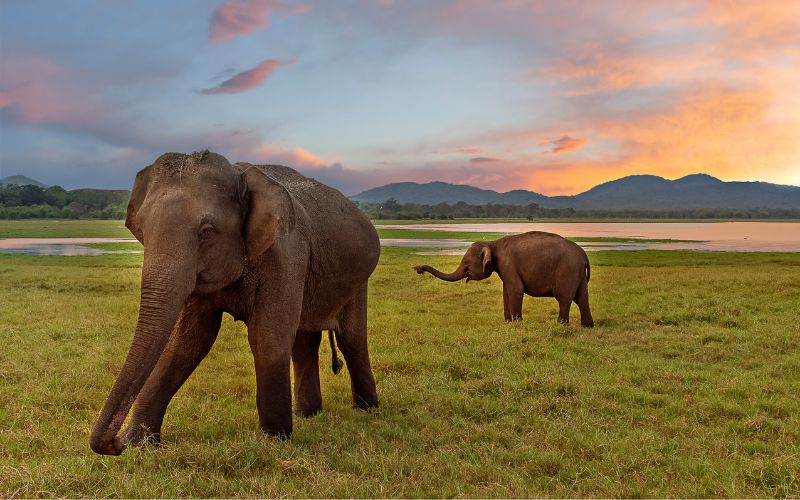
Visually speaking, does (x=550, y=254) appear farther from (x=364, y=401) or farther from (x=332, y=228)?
(x=332, y=228)

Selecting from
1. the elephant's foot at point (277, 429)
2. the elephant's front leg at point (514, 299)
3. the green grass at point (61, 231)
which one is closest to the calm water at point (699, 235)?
the elephant's front leg at point (514, 299)

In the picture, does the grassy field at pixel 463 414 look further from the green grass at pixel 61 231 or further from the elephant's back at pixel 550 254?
the green grass at pixel 61 231

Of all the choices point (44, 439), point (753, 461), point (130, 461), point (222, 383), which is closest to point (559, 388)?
point (753, 461)

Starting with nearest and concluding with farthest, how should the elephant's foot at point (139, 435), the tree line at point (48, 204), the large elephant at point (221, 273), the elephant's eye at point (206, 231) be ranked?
the large elephant at point (221, 273), the elephant's eye at point (206, 231), the elephant's foot at point (139, 435), the tree line at point (48, 204)

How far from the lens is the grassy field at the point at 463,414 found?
5.31m

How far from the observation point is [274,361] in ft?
19.2

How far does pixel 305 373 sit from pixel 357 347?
751 millimetres

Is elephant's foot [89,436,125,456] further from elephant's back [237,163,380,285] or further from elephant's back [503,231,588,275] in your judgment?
elephant's back [503,231,588,275]

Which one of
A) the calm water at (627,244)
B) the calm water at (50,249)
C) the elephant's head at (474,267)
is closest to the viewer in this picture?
the elephant's head at (474,267)

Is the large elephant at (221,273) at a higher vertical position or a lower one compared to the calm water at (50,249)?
higher

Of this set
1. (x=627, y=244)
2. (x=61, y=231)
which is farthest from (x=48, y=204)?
(x=627, y=244)

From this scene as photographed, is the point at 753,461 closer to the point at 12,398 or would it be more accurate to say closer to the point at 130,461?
the point at 130,461

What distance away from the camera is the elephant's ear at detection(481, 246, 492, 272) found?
53.1 ft

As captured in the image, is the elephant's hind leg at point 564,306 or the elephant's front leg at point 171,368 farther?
the elephant's hind leg at point 564,306
